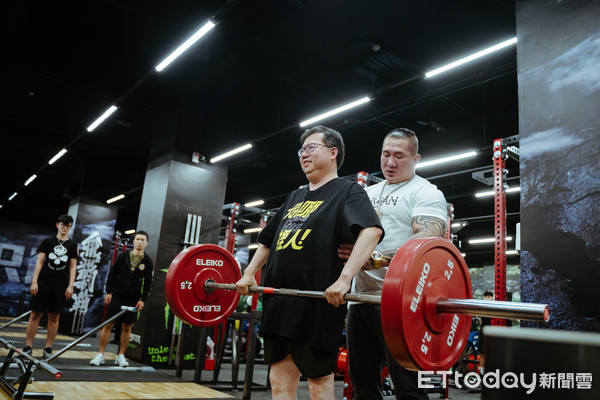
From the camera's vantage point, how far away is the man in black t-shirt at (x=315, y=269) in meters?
1.55

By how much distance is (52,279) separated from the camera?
4.54 m

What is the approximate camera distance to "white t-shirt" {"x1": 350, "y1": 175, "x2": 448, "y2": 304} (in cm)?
177

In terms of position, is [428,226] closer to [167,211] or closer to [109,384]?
[109,384]

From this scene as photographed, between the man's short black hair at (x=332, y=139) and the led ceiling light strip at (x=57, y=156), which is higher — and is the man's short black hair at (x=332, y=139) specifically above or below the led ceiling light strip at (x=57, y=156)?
below

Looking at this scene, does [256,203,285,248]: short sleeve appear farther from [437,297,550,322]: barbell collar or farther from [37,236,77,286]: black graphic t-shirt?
[37,236,77,286]: black graphic t-shirt

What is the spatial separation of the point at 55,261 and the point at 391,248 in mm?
3960

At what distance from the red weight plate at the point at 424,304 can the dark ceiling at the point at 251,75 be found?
343cm

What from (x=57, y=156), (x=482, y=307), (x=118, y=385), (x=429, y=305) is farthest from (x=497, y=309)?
(x=57, y=156)

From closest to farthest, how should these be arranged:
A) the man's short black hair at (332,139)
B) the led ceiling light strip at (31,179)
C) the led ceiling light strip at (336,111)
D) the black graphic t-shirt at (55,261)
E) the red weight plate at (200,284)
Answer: the man's short black hair at (332,139)
the red weight plate at (200,284)
the black graphic t-shirt at (55,261)
the led ceiling light strip at (336,111)
the led ceiling light strip at (31,179)

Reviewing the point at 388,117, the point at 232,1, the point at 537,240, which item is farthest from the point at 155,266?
the point at 537,240

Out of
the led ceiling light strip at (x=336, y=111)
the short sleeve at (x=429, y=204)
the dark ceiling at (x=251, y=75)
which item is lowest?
the short sleeve at (x=429, y=204)

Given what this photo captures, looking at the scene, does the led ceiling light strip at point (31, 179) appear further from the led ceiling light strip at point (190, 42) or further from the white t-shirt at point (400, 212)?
the white t-shirt at point (400, 212)

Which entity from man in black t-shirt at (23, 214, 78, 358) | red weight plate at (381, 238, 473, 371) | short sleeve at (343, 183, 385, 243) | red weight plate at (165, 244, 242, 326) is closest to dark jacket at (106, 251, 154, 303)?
man in black t-shirt at (23, 214, 78, 358)

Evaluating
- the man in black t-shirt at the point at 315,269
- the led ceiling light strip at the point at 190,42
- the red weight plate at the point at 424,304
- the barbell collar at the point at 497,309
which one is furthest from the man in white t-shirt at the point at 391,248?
the led ceiling light strip at the point at 190,42
